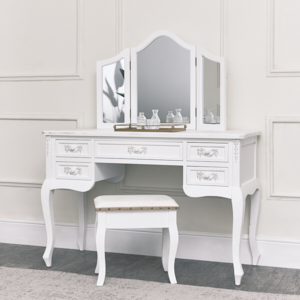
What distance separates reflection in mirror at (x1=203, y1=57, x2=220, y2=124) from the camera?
280 centimetres

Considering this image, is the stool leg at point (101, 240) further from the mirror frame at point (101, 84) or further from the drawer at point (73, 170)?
the mirror frame at point (101, 84)

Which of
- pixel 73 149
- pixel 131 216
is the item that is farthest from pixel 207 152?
pixel 73 149

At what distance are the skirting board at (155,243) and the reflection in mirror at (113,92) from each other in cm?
83

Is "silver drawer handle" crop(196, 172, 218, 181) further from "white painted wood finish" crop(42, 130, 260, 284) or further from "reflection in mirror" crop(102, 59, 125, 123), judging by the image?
"reflection in mirror" crop(102, 59, 125, 123)

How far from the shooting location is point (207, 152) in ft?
7.86

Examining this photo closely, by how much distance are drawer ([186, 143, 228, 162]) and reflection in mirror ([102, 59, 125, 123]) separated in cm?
77

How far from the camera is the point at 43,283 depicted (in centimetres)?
242

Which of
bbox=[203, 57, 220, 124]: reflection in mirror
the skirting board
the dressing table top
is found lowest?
the skirting board

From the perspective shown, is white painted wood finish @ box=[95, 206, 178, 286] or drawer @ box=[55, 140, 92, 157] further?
drawer @ box=[55, 140, 92, 157]

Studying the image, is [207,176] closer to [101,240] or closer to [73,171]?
[101,240]

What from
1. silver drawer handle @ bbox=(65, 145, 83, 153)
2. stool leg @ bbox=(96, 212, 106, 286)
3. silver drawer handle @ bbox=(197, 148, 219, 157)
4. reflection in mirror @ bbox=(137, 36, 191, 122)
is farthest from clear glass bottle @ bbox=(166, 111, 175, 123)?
stool leg @ bbox=(96, 212, 106, 286)

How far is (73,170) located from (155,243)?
0.81 metres

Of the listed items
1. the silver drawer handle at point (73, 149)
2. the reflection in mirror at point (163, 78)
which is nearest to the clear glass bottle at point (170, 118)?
the reflection in mirror at point (163, 78)

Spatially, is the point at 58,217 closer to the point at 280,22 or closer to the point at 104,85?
the point at 104,85
